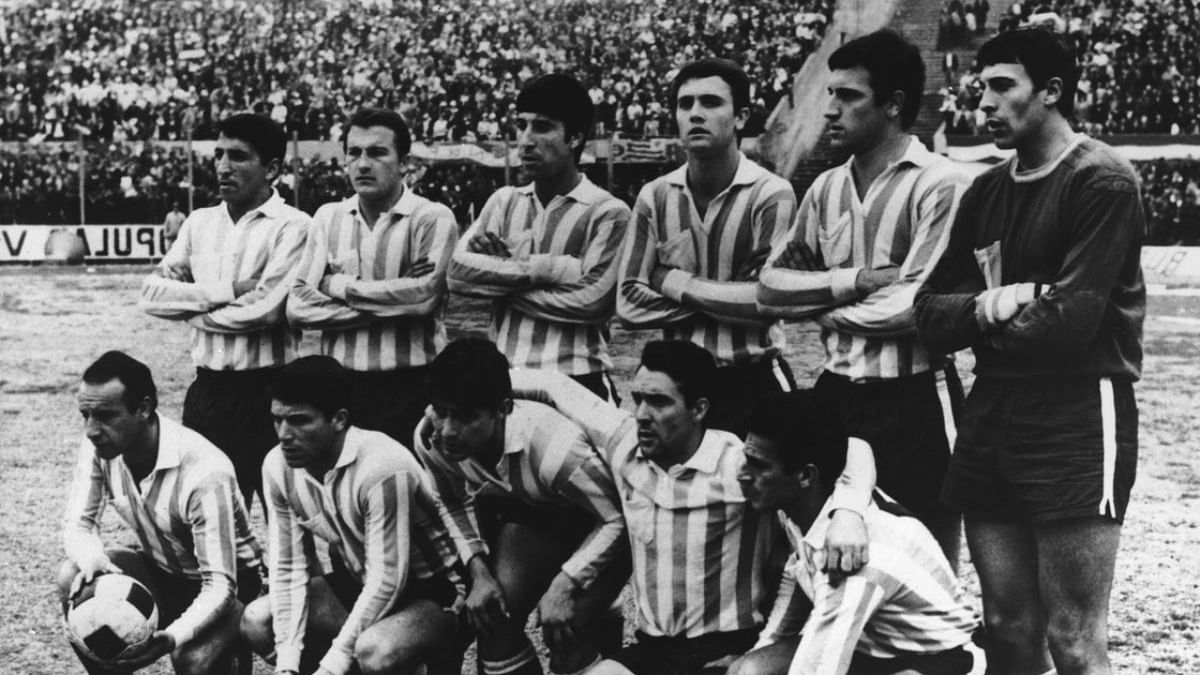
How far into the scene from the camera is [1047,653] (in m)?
3.90

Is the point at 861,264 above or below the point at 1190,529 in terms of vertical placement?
above

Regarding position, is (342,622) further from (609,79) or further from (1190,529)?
(609,79)

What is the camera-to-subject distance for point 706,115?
5008mm

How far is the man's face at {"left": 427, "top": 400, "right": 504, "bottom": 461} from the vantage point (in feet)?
13.8

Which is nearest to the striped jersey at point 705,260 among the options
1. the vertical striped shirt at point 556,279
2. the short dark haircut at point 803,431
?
the vertical striped shirt at point 556,279

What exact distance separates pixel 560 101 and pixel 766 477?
7.32ft

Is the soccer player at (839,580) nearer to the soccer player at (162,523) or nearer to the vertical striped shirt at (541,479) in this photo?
the vertical striped shirt at (541,479)

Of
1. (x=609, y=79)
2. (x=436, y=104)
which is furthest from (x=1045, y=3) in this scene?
(x=436, y=104)

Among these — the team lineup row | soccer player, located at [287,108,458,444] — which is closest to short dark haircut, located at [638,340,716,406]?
the team lineup row

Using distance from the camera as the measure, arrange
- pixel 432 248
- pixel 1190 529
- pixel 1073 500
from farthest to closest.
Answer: pixel 1190 529 < pixel 432 248 < pixel 1073 500

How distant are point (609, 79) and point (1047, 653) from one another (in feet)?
76.0

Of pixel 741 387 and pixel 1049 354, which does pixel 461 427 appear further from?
pixel 1049 354

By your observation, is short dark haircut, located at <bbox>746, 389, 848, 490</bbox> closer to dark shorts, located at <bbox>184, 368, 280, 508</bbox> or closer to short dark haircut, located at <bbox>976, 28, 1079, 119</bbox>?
short dark haircut, located at <bbox>976, 28, 1079, 119</bbox>

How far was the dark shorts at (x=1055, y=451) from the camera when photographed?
11.8 feet
